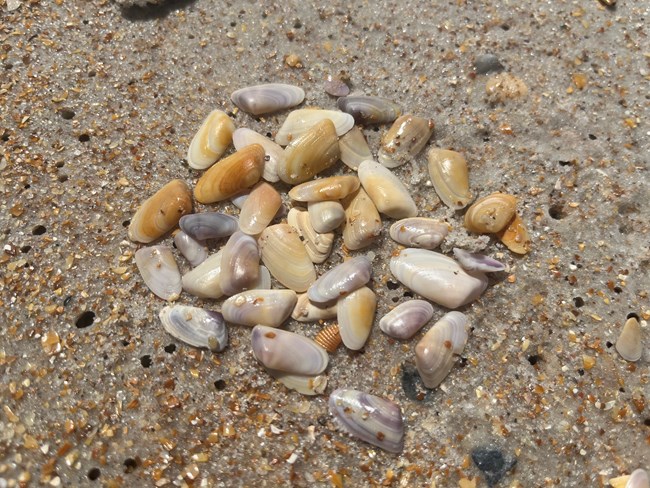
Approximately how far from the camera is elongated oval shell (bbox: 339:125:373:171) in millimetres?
2076

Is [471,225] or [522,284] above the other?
[471,225]

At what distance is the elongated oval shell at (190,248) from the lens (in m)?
1.94

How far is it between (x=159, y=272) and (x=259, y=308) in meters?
0.37

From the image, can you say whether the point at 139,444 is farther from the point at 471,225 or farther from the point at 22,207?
the point at 471,225

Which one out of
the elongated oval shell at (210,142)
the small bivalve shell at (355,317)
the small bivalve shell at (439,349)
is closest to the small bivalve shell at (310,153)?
the elongated oval shell at (210,142)

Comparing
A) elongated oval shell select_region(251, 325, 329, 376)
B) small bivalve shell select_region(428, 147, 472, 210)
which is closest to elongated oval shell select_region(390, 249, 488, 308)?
small bivalve shell select_region(428, 147, 472, 210)

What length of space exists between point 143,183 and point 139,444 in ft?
2.95

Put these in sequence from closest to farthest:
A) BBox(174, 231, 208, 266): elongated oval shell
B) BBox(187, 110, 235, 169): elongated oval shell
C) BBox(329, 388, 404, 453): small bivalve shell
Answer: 1. BBox(329, 388, 404, 453): small bivalve shell
2. BBox(174, 231, 208, 266): elongated oval shell
3. BBox(187, 110, 235, 169): elongated oval shell

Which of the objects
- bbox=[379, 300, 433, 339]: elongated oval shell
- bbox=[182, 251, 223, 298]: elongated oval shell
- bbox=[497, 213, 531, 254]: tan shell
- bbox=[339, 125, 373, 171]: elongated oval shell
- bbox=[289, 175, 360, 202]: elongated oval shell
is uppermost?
bbox=[339, 125, 373, 171]: elongated oval shell

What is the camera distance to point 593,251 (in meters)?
1.99

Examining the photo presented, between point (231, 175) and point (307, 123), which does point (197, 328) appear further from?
point (307, 123)

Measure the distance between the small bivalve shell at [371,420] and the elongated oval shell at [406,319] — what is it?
226 millimetres

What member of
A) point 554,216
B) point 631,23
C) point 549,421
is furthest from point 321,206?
point 631,23

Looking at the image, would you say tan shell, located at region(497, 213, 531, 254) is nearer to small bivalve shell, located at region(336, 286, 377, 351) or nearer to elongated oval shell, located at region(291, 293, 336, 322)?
small bivalve shell, located at region(336, 286, 377, 351)
